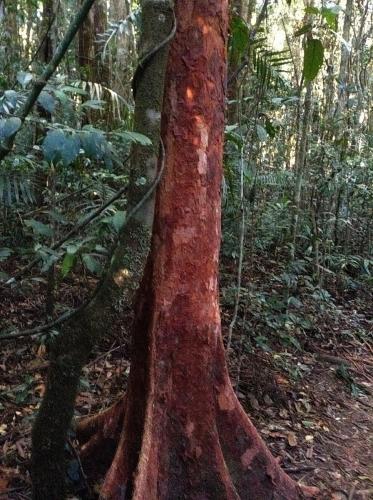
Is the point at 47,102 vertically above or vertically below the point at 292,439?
above

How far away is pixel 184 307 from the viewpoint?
2.86 m

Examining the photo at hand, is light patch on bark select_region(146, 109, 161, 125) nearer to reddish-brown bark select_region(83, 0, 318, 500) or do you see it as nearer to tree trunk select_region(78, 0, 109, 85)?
reddish-brown bark select_region(83, 0, 318, 500)

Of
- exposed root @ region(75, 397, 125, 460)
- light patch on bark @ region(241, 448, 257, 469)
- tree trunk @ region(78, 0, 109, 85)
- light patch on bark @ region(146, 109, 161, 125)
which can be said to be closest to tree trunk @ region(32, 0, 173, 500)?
light patch on bark @ region(146, 109, 161, 125)

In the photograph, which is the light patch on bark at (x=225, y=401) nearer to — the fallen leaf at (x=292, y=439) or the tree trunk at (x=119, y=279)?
the tree trunk at (x=119, y=279)

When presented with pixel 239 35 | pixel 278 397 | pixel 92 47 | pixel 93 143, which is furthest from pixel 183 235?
pixel 92 47

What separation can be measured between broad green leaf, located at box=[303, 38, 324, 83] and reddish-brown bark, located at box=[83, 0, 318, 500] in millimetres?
1469

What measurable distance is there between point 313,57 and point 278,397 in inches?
103

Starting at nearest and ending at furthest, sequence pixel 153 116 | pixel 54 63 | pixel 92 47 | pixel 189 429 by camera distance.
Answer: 1. pixel 54 63
2. pixel 153 116
3. pixel 189 429
4. pixel 92 47

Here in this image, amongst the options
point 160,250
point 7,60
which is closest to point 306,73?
point 160,250

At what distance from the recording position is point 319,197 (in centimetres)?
762

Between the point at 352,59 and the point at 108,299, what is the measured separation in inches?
326

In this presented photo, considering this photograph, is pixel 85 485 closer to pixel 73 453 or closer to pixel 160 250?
pixel 73 453

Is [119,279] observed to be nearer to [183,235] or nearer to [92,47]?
[183,235]

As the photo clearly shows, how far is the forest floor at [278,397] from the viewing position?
12.1 ft
